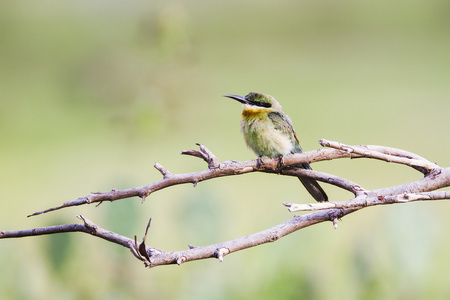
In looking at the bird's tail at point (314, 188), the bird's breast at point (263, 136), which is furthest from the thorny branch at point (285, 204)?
the bird's breast at point (263, 136)

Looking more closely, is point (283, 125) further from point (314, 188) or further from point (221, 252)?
point (221, 252)

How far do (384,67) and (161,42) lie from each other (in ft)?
14.8

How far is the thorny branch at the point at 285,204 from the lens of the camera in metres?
0.61

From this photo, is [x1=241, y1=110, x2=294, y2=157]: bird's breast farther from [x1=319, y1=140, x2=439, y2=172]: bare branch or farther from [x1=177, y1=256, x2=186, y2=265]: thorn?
[x1=177, y1=256, x2=186, y2=265]: thorn

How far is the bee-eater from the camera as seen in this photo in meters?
1.15

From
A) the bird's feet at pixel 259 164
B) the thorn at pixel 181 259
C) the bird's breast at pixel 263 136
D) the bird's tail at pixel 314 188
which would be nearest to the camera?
the thorn at pixel 181 259

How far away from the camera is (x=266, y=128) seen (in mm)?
1158

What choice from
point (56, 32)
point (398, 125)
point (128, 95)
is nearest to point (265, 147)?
point (128, 95)

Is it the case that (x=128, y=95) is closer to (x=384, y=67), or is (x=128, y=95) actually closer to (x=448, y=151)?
(x=448, y=151)

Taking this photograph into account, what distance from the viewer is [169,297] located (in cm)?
170

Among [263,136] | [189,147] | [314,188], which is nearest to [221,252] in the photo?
[314,188]

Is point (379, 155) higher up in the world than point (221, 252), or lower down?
higher up

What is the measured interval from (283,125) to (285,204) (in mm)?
578

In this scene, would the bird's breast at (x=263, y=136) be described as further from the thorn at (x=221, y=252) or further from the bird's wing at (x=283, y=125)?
the thorn at (x=221, y=252)
